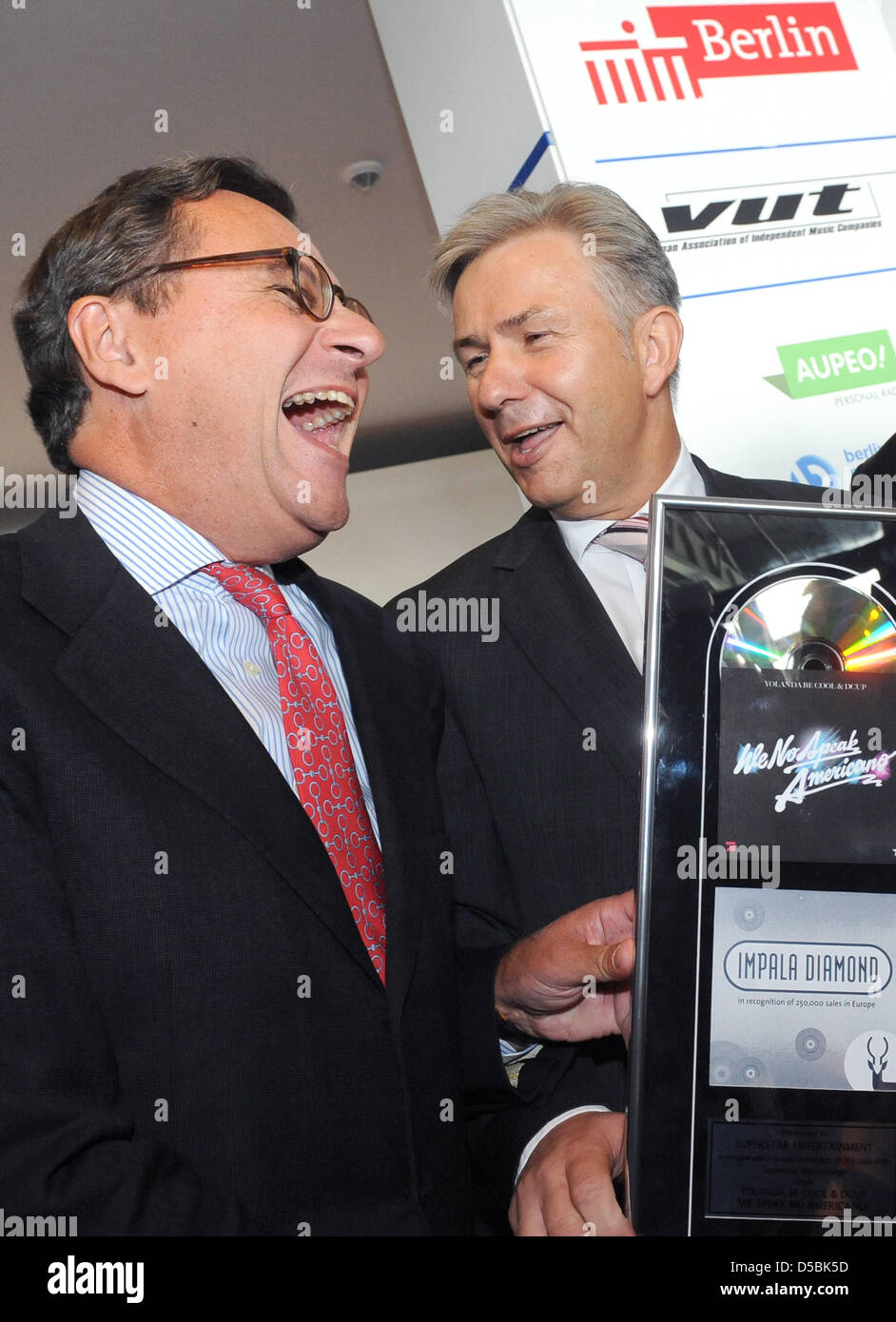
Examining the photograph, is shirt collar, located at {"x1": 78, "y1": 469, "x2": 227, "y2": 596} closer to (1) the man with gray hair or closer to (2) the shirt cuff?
(1) the man with gray hair

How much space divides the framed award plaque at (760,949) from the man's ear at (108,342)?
77cm

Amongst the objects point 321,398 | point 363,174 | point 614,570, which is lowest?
point 614,570

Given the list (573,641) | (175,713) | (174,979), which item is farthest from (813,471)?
(174,979)

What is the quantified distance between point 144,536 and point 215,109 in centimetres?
370

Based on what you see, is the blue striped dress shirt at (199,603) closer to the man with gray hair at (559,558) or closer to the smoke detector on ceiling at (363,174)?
the man with gray hair at (559,558)

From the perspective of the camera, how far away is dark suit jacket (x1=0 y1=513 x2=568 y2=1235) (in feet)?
3.34

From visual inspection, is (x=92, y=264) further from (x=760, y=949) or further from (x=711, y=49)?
(x=711, y=49)

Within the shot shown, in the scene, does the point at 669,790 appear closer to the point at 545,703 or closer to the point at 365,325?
the point at 545,703

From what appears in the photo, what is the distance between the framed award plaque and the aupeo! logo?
1.78 m

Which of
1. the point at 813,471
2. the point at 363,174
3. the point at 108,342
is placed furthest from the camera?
the point at 363,174

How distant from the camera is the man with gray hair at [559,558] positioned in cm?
151

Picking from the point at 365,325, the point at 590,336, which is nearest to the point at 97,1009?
the point at 365,325

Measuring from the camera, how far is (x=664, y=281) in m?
2.00

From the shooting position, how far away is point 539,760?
5.08 feet
